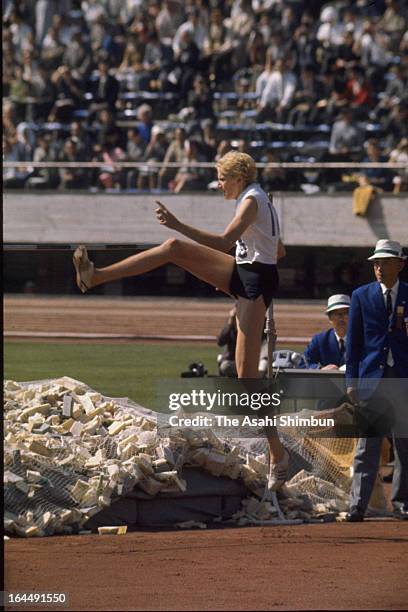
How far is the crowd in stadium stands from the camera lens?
24328 mm

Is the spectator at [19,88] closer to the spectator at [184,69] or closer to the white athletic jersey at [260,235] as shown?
the spectator at [184,69]

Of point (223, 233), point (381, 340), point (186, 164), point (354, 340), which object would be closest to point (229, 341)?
point (354, 340)

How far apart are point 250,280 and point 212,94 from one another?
19.0 meters

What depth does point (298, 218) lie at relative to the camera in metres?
24.7

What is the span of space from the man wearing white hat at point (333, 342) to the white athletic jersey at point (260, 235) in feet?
5.74

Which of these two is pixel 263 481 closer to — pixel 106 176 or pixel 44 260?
pixel 44 260

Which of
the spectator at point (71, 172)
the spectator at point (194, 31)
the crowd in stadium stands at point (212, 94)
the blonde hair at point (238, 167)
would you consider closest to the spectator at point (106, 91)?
the crowd in stadium stands at point (212, 94)

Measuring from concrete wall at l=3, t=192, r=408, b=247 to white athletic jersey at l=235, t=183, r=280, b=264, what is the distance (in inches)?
612

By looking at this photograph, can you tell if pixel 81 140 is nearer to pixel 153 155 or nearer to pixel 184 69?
pixel 153 155

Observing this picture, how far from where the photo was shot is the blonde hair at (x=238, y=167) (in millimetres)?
7828

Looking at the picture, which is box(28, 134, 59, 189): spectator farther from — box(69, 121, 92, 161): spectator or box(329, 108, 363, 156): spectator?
box(329, 108, 363, 156): spectator

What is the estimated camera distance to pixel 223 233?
24.4ft

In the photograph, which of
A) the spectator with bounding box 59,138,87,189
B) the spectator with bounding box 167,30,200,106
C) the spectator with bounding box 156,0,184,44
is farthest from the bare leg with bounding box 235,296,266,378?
the spectator with bounding box 156,0,184,44

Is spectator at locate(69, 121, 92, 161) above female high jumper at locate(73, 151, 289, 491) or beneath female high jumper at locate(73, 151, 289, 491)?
above
